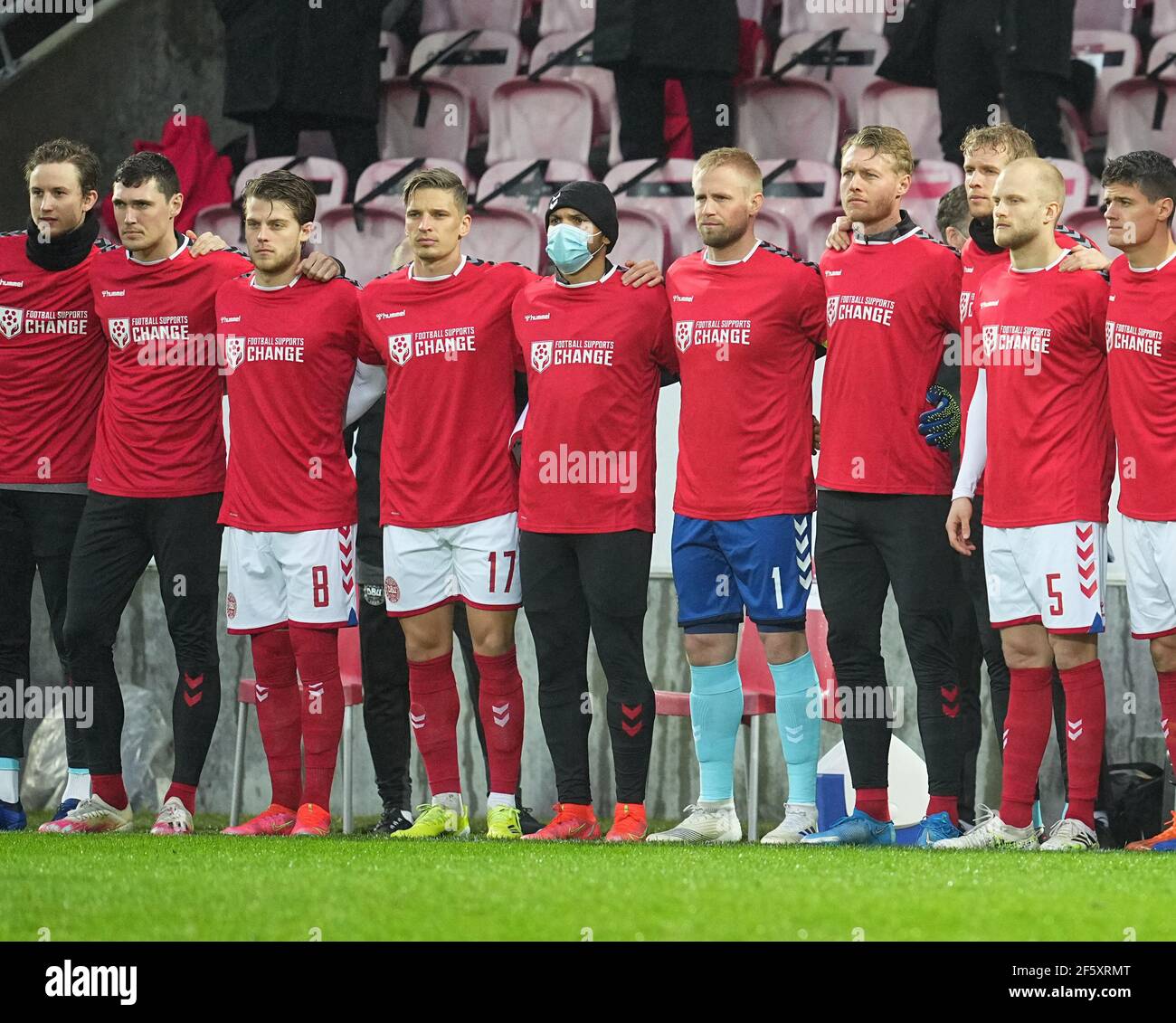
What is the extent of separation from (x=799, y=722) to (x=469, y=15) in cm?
600

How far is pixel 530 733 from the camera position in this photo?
8180mm

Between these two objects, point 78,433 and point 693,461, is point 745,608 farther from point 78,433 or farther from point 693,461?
point 78,433

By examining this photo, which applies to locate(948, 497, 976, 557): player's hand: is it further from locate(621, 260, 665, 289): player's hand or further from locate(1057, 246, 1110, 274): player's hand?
locate(621, 260, 665, 289): player's hand

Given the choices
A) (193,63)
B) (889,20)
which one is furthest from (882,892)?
(193,63)

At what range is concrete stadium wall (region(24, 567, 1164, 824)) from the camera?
24.6 feet

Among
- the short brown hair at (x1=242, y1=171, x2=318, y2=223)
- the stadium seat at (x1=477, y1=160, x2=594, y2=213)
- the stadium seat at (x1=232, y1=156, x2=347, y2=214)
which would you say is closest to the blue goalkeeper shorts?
the short brown hair at (x1=242, y1=171, x2=318, y2=223)

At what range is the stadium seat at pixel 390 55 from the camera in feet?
34.5

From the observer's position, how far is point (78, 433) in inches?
264

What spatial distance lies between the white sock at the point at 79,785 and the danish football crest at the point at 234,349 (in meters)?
1.56

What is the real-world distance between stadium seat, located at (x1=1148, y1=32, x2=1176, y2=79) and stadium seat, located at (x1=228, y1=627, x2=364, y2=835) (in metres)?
4.97

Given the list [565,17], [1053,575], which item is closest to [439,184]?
[1053,575]

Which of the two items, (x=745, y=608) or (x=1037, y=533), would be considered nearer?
(x=1037, y=533)

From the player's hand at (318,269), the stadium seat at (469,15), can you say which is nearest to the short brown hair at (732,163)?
the player's hand at (318,269)

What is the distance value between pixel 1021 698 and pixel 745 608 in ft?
3.07
